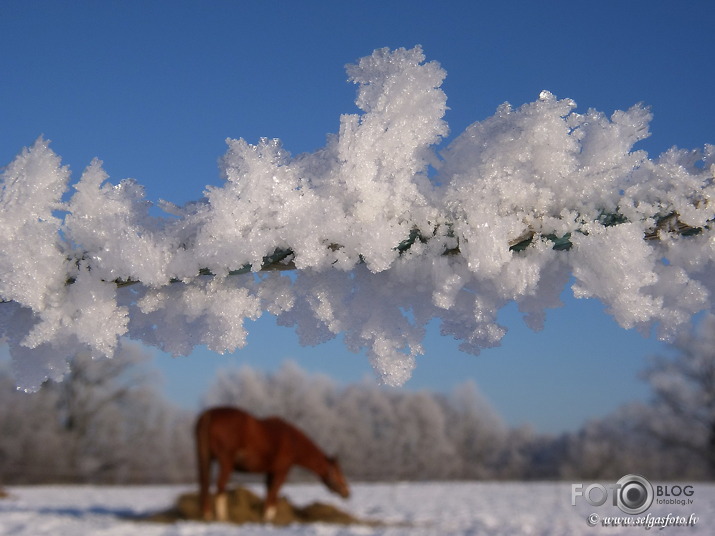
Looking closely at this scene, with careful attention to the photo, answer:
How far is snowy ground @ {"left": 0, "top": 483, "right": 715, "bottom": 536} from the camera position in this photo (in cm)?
657

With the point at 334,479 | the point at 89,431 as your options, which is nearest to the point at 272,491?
the point at 334,479

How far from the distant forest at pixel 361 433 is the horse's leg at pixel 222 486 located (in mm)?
10318

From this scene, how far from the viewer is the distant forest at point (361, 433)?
17.0 metres

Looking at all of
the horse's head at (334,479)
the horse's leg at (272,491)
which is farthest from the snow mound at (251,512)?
the horse's head at (334,479)

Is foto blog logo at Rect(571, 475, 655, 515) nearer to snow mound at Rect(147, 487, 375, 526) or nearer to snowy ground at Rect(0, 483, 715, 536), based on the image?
snowy ground at Rect(0, 483, 715, 536)

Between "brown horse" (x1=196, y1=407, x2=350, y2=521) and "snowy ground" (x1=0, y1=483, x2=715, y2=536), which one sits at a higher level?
"brown horse" (x1=196, y1=407, x2=350, y2=521)

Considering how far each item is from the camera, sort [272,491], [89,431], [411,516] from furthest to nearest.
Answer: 1. [89,431]
2. [411,516]
3. [272,491]

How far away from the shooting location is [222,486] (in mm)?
6184

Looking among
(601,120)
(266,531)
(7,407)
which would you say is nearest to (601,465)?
(266,531)

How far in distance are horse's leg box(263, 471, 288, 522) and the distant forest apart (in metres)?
10.4

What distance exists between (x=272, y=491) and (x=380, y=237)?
264 inches

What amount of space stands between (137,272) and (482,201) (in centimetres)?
29

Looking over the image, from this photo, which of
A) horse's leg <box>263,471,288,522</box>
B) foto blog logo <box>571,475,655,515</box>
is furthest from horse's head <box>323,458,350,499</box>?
foto blog logo <box>571,475,655,515</box>

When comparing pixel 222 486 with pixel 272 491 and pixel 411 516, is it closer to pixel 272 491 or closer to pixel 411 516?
pixel 272 491
